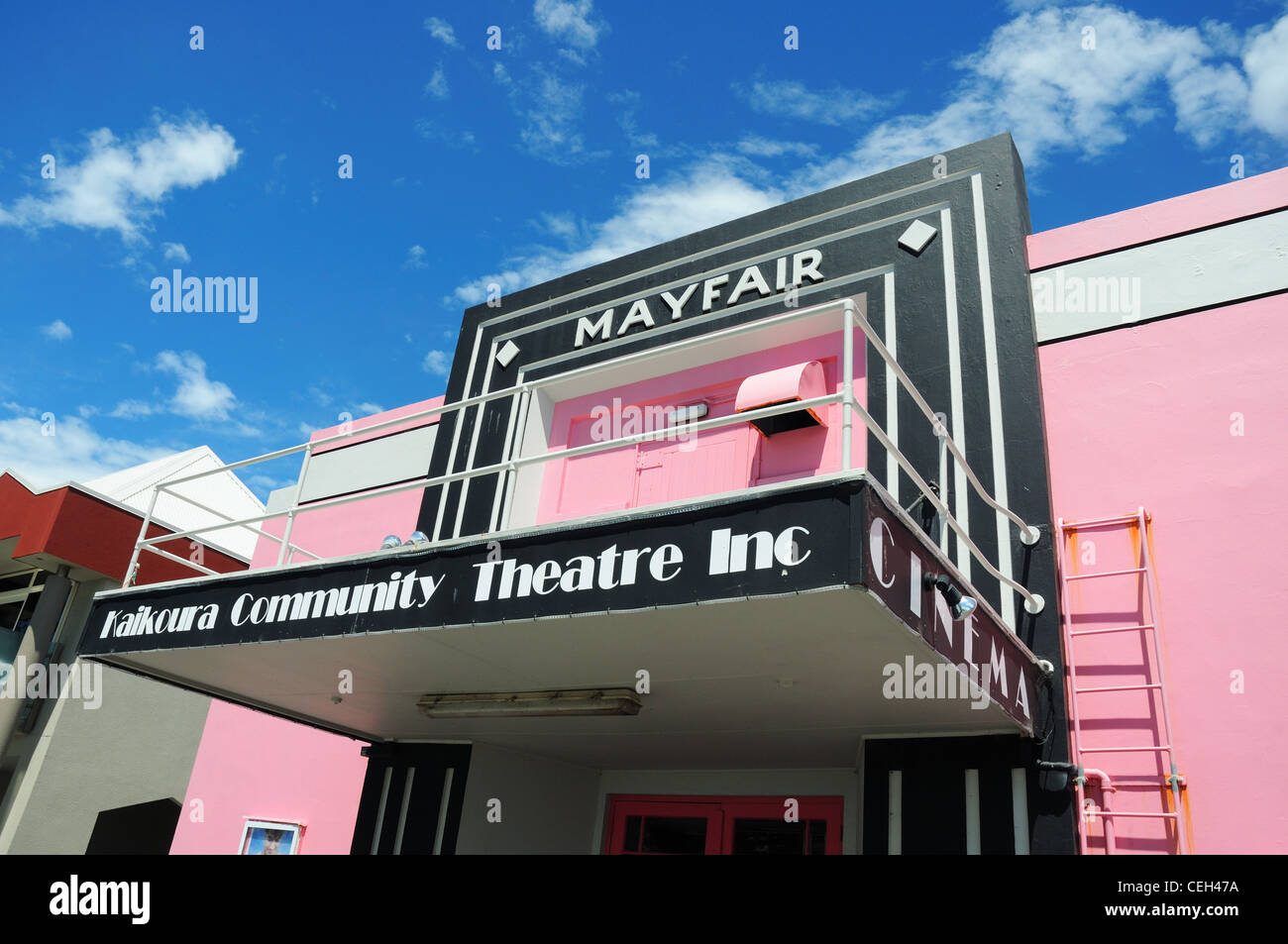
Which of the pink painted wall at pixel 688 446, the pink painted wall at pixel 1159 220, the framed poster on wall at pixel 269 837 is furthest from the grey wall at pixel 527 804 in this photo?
the pink painted wall at pixel 1159 220

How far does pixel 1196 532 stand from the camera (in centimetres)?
630

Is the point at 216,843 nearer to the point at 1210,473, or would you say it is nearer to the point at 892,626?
the point at 892,626

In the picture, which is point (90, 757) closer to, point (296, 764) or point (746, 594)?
point (296, 764)

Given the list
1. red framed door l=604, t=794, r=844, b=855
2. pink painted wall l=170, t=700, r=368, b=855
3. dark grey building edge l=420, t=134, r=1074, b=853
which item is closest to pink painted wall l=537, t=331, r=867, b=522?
dark grey building edge l=420, t=134, r=1074, b=853

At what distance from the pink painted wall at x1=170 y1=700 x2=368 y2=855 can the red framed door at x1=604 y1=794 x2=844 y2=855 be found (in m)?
3.21

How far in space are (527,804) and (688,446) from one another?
360 centimetres

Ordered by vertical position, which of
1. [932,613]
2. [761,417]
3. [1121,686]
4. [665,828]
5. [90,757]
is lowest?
[665,828]

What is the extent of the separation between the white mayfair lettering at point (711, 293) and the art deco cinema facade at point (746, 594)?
37 mm

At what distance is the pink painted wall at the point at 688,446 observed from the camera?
8.24m

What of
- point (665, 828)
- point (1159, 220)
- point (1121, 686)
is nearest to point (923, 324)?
point (1159, 220)

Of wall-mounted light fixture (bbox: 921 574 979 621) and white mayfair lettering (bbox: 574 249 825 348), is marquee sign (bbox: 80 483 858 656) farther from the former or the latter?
white mayfair lettering (bbox: 574 249 825 348)

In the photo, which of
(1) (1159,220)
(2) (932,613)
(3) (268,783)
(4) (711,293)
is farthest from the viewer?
(3) (268,783)

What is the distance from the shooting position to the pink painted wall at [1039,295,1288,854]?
5.62m
